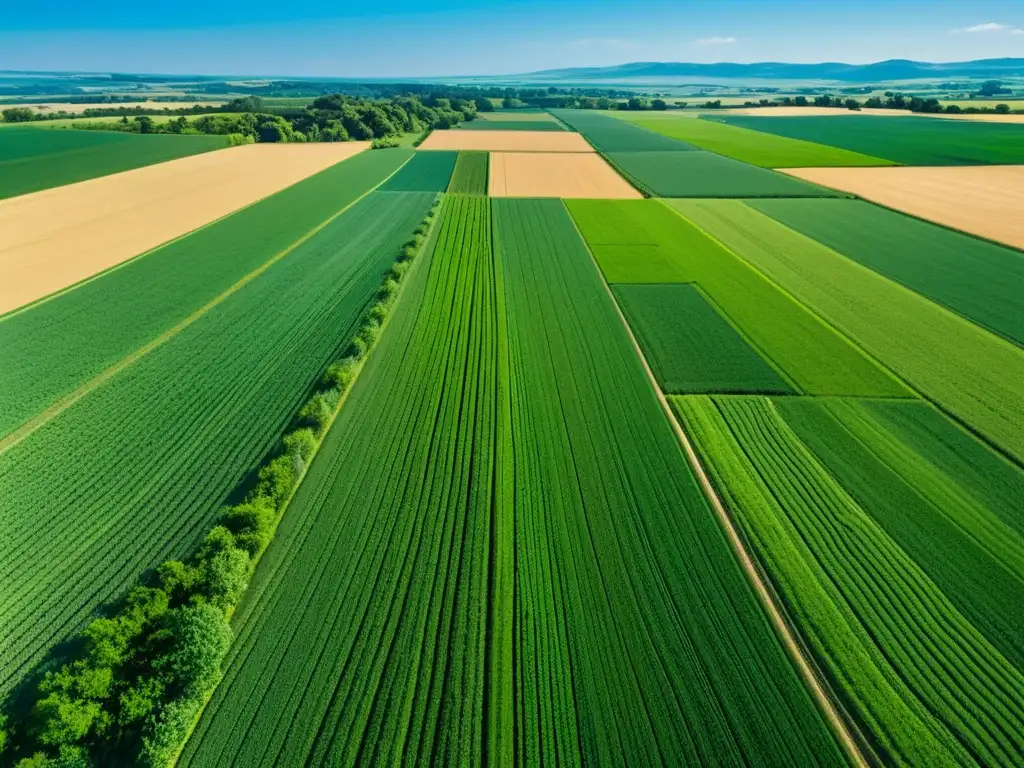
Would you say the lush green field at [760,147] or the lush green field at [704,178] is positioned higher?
the lush green field at [760,147]

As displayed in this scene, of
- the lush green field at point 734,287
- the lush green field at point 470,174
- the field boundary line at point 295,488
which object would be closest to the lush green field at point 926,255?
the lush green field at point 734,287

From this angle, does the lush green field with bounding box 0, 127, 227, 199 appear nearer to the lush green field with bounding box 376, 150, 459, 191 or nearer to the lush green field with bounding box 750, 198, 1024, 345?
the lush green field with bounding box 376, 150, 459, 191

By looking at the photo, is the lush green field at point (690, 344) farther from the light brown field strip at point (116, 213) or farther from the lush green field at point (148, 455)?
the light brown field strip at point (116, 213)

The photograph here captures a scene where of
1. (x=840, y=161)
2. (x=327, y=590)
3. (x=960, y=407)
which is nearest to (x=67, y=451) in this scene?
(x=327, y=590)

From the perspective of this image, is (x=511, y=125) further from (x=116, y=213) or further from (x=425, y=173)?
(x=116, y=213)

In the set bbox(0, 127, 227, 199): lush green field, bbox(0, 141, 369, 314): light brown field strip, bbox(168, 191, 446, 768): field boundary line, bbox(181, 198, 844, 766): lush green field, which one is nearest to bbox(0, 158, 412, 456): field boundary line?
bbox(0, 141, 369, 314): light brown field strip

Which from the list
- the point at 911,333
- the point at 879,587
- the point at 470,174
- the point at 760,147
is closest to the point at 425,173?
the point at 470,174

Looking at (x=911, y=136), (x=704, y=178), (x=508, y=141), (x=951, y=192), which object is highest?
(x=911, y=136)
